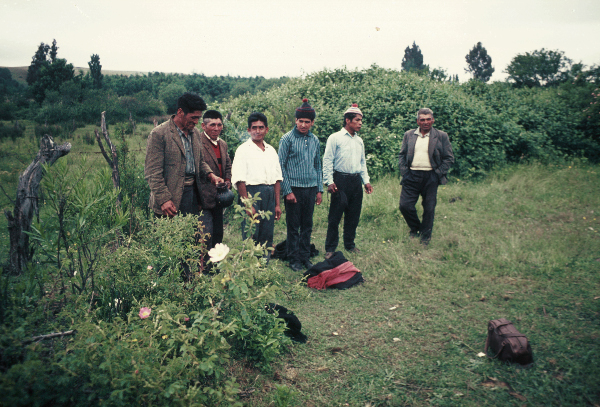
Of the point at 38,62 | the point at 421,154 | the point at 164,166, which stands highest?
the point at 38,62

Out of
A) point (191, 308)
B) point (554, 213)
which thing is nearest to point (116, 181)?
point (191, 308)

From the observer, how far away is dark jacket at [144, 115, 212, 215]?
352 cm

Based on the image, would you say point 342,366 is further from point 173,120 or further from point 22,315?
point 173,120

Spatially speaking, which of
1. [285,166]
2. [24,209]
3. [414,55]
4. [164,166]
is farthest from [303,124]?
[414,55]

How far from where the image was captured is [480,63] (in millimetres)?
63375

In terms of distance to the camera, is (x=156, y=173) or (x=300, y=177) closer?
(x=156, y=173)

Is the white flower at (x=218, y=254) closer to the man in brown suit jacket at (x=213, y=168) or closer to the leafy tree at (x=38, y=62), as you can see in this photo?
the man in brown suit jacket at (x=213, y=168)

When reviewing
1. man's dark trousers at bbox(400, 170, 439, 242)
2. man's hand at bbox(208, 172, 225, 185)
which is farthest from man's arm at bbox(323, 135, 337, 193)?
man's hand at bbox(208, 172, 225, 185)

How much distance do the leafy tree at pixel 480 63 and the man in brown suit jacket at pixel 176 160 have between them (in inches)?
Answer: 2759

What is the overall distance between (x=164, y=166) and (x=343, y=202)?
8.83 ft

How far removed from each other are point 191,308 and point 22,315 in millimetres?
943

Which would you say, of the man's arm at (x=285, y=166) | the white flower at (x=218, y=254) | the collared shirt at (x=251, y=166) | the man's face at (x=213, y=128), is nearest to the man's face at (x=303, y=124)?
the man's arm at (x=285, y=166)

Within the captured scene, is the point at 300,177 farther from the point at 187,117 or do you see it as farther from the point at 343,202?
the point at 187,117

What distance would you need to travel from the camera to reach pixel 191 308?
252 centimetres
